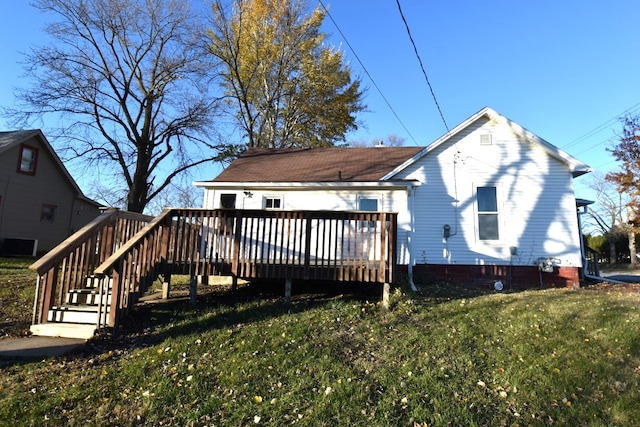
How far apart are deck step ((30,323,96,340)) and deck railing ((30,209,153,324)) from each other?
19 centimetres

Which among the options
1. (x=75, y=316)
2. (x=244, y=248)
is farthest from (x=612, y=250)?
(x=75, y=316)

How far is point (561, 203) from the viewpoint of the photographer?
11469 mm

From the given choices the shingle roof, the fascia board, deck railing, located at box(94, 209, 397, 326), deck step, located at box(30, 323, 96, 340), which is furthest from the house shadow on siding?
deck step, located at box(30, 323, 96, 340)

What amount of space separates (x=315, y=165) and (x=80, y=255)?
8519mm

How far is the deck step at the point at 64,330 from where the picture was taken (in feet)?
20.2

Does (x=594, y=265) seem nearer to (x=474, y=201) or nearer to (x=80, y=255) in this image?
(x=474, y=201)

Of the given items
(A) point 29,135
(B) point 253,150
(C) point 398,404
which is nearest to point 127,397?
(C) point 398,404

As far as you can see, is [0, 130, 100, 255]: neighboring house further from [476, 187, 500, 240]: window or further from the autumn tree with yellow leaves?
Answer: [476, 187, 500, 240]: window

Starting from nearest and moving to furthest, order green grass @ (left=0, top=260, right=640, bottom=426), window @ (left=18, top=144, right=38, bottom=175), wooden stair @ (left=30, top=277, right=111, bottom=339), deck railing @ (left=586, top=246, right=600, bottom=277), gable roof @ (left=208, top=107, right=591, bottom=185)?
green grass @ (left=0, top=260, right=640, bottom=426)
wooden stair @ (left=30, top=277, right=111, bottom=339)
gable roof @ (left=208, top=107, right=591, bottom=185)
deck railing @ (left=586, top=246, right=600, bottom=277)
window @ (left=18, top=144, right=38, bottom=175)

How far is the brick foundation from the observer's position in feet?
36.8

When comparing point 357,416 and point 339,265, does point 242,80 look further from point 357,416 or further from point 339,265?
point 357,416

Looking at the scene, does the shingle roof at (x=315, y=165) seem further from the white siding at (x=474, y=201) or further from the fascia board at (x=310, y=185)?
the white siding at (x=474, y=201)

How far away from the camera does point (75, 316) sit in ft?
21.7

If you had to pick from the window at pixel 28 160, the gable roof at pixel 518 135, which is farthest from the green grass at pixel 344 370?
the window at pixel 28 160
